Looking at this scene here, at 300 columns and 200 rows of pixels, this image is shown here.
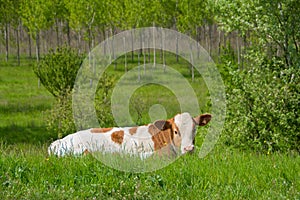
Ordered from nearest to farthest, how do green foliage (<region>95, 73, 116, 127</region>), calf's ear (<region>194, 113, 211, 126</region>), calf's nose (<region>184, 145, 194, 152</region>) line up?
calf's nose (<region>184, 145, 194, 152</region>) → calf's ear (<region>194, 113, 211, 126</region>) → green foliage (<region>95, 73, 116, 127</region>)

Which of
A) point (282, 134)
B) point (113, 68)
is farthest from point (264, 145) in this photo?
point (113, 68)

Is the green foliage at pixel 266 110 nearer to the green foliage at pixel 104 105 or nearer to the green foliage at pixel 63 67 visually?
the green foliage at pixel 104 105

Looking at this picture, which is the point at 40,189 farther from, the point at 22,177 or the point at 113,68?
the point at 113,68

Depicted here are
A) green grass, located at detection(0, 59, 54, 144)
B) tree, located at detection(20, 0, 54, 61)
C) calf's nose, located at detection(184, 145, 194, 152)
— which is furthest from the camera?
tree, located at detection(20, 0, 54, 61)

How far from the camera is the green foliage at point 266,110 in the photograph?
42.0ft

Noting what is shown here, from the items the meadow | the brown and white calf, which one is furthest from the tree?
the meadow

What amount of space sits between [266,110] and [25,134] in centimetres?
1609

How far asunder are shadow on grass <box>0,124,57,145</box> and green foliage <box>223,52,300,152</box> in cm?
1285

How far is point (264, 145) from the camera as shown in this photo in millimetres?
13055

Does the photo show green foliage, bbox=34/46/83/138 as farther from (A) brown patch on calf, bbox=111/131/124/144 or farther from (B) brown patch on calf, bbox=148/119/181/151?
(B) brown patch on calf, bbox=148/119/181/151

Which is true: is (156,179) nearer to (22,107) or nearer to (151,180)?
(151,180)

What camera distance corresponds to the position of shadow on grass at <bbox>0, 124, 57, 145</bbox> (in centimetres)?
2475

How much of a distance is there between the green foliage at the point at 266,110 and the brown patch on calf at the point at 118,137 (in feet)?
13.4

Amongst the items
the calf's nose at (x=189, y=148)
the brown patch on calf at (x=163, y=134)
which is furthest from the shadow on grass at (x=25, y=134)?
the calf's nose at (x=189, y=148)
